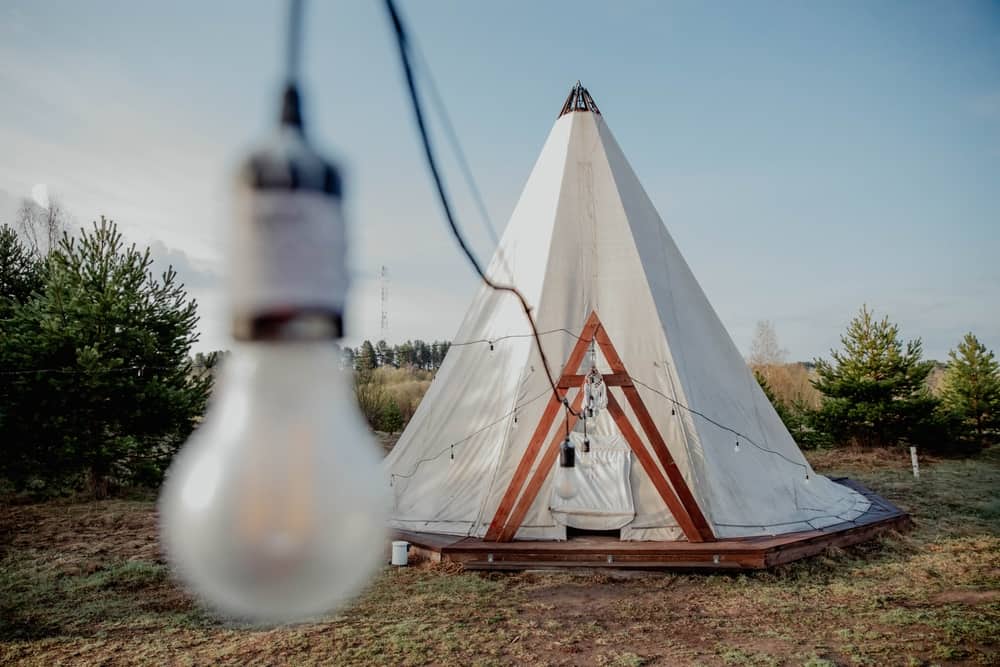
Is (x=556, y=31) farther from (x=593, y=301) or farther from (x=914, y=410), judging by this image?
(x=914, y=410)

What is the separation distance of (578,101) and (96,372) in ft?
23.6

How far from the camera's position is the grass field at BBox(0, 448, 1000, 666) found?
3963 mm

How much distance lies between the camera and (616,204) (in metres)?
7.16

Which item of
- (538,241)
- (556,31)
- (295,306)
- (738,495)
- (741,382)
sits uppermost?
(538,241)

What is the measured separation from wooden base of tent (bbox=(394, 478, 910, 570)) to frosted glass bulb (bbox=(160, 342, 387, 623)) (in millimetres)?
5547

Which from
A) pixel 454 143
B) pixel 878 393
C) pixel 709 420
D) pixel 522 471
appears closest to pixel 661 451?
pixel 709 420

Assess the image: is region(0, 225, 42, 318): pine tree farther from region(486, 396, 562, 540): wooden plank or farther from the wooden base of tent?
region(486, 396, 562, 540): wooden plank

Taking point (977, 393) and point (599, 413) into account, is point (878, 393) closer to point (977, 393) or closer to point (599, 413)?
point (977, 393)

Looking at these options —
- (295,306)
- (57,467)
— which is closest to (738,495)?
(295,306)

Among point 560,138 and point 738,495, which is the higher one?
point 560,138

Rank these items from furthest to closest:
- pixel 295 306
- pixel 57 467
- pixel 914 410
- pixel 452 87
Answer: pixel 914 410
pixel 57 467
pixel 452 87
pixel 295 306

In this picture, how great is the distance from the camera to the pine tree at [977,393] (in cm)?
1477

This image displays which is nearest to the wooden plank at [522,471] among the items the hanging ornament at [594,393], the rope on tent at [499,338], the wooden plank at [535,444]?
the wooden plank at [535,444]

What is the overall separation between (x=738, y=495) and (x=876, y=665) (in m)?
2.51
